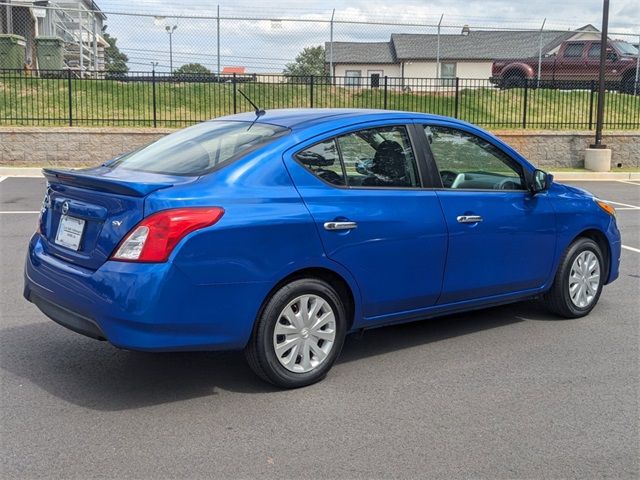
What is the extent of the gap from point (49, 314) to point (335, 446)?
1873mm

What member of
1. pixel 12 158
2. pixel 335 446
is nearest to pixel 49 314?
pixel 335 446

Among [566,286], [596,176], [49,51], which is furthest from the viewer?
[49,51]

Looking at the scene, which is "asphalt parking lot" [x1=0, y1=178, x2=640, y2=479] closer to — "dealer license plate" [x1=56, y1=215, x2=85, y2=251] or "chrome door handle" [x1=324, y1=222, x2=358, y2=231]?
"dealer license plate" [x1=56, y1=215, x2=85, y2=251]

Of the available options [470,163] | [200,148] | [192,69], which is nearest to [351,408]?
[200,148]

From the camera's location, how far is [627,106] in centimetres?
2406

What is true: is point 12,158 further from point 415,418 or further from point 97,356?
point 415,418

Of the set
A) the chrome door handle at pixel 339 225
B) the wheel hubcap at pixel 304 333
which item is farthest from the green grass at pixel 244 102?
the wheel hubcap at pixel 304 333

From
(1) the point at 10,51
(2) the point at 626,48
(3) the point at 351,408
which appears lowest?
(3) the point at 351,408

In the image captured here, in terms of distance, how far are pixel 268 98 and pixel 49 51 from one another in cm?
653

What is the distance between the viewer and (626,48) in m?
27.8

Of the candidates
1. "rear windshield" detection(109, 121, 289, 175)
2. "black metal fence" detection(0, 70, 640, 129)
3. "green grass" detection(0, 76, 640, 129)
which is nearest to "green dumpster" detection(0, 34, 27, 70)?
"black metal fence" detection(0, 70, 640, 129)

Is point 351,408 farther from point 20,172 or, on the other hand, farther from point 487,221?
point 20,172

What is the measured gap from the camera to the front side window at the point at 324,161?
4484mm

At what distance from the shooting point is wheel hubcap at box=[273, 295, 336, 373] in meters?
4.27
